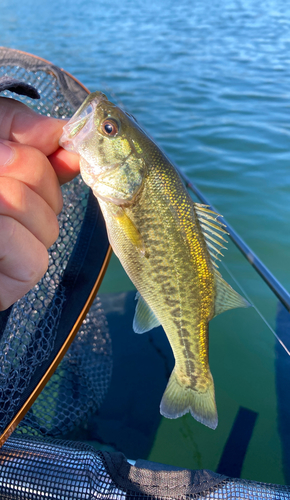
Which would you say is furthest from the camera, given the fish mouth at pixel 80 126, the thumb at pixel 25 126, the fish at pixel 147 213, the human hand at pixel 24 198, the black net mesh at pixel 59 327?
the black net mesh at pixel 59 327

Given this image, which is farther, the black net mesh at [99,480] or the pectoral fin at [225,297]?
the pectoral fin at [225,297]

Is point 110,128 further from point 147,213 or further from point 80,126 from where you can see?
point 147,213

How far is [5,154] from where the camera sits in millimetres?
1379

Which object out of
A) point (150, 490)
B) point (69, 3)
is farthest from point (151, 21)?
point (150, 490)

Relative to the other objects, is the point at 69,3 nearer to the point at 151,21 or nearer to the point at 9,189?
the point at 151,21

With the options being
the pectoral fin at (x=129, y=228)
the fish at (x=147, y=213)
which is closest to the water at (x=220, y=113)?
the fish at (x=147, y=213)

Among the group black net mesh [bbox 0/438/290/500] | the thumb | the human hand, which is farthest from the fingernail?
black net mesh [bbox 0/438/290/500]

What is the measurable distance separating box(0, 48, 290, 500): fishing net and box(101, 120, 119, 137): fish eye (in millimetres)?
391

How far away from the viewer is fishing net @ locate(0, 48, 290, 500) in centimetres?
160

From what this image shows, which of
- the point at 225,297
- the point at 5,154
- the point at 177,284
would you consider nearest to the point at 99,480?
the point at 177,284

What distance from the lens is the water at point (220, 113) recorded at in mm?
2914

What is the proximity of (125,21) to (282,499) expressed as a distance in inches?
762

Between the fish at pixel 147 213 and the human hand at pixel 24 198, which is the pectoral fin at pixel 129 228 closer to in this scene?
the fish at pixel 147 213

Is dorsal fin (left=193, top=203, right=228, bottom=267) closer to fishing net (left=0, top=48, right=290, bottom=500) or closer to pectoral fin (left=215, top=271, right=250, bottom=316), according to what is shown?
pectoral fin (left=215, top=271, right=250, bottom=316)
